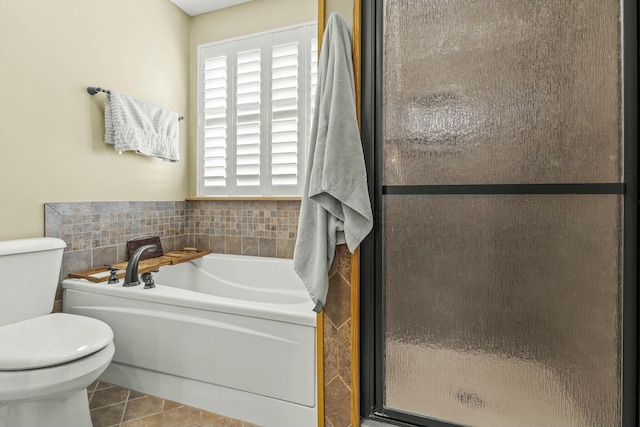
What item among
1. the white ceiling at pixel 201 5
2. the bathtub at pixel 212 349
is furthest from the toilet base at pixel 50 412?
the white ceiling at pixel 201 5

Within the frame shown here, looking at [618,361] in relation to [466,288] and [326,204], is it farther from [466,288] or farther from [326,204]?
[326,204]

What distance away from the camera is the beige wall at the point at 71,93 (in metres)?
1.74

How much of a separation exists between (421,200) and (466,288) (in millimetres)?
366

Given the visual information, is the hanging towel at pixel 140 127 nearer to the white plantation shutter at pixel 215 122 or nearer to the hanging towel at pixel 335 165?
the white plantation shutter at pixel 215 122

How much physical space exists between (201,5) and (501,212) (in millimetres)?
2967

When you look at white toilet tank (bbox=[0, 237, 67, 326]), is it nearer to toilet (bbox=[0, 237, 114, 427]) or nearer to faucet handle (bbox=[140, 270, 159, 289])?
toilet (bbox=[0, 237, 114, 427])

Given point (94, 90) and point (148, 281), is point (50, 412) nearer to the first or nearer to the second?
point (148, 281)

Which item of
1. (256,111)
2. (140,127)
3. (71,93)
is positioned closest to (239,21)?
(256,111)

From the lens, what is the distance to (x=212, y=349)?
5.34ft

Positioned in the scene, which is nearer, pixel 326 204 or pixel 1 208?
pixel 326 204

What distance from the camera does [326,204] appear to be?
128 cm

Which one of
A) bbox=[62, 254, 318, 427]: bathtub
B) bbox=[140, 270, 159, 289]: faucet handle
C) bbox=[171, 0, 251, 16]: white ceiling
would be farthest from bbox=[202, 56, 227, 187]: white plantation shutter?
bbox=[62, 254, 318, 427]: bathtub

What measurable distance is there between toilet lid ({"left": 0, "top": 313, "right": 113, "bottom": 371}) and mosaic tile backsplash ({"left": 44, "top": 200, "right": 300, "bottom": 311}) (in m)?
0.48

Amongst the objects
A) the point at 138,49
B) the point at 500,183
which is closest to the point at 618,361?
the point at 500,183
